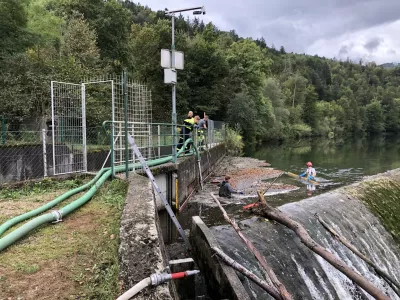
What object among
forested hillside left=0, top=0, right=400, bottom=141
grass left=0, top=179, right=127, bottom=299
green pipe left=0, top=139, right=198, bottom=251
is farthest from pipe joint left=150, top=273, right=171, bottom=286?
forested hillside left=0, top=0, right=400, bottom=141

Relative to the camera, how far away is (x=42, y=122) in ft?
50.9

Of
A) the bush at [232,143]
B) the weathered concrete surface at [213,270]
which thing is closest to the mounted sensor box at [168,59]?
the weathered concrete surface at [213,270]

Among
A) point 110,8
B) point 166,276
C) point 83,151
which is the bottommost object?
point 166,276

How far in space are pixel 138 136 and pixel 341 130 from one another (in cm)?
8726

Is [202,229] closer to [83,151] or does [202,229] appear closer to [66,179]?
[66,179]

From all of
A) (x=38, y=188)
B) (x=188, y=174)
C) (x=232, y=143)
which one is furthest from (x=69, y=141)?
(x=232, y=143)

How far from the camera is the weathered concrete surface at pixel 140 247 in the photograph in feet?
10.9

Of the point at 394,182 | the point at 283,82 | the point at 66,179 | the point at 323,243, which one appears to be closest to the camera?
the point at 323,243

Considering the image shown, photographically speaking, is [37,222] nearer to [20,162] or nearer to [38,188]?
[38,188]

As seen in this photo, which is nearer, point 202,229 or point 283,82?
point 202,229

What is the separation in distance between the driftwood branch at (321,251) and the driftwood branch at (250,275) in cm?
86

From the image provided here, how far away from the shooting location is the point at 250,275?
14.9 feet

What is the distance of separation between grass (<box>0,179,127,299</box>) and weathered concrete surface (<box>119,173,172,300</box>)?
0.11 meters

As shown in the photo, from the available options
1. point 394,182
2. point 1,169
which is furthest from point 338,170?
point 1,169
